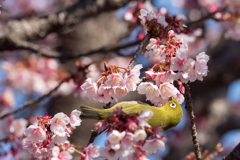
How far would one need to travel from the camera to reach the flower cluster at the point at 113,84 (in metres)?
1.32

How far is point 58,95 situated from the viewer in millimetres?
4148

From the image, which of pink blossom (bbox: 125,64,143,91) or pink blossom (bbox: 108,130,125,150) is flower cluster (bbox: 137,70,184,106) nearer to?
pink blossom (bbox: 125,64,143,91)

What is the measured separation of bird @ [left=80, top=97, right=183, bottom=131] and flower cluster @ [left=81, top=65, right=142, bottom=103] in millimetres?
85

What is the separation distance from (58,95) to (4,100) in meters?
1.32

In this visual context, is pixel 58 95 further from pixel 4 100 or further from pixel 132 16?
pixel 132 16

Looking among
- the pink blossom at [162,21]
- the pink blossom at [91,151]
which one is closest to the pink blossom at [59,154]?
the pink blossom at [91,151]

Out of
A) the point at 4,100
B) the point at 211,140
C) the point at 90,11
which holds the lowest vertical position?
the point at 211,140

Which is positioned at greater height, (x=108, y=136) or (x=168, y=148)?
(x=168, y=148)

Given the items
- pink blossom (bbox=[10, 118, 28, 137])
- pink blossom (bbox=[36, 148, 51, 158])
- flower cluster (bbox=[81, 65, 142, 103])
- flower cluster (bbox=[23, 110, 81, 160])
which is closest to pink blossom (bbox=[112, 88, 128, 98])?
flower cluster (bbox=[81, 65, 142, 103])

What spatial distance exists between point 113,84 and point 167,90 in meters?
0.30

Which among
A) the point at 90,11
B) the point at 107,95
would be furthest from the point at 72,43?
the point at 107,95

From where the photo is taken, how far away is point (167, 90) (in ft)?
4.48

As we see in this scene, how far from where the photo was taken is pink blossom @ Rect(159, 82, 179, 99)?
4.42 ft

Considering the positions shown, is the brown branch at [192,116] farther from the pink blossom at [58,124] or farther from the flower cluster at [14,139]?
the flower cluster at [14,139]
